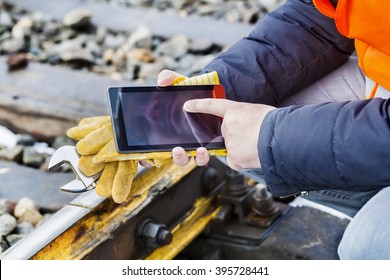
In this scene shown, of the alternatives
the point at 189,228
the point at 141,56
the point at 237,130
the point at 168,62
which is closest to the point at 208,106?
the point at 237,130

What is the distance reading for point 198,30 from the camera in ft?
15.6

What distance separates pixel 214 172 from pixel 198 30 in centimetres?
188

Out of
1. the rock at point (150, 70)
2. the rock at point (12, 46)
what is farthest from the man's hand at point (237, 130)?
the rock at point (12, 46)

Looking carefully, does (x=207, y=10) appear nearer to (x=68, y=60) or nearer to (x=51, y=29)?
(x=51, y=29)

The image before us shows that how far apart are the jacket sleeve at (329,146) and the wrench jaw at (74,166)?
52 cm

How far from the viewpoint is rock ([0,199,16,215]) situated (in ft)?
9.54

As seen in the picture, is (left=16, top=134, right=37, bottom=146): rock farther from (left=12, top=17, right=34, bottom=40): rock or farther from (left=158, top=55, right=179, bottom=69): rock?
(left=12, top=17, right=34, bottom=40): rock

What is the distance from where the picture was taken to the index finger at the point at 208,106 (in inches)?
86.9

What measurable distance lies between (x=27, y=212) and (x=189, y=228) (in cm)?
61

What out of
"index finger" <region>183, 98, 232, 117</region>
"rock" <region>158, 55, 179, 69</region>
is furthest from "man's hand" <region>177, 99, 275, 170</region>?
"rock" <region>158, 55, 179, 69</region>

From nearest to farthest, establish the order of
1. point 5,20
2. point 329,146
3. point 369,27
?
1. point 329,146
2. point 369,27
3. point 5,20

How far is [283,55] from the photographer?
261 cm
